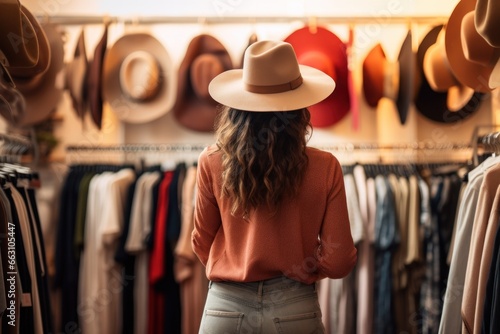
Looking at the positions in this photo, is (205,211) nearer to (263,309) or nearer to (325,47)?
(263,309)

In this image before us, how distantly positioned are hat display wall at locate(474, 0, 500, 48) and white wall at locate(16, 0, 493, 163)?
6.19 feet

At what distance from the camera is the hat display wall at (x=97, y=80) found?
330 centimetres

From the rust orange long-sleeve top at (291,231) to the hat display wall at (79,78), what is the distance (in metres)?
1.89

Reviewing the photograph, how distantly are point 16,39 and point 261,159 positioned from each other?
0.97 metres

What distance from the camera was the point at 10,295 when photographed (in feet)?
6.25

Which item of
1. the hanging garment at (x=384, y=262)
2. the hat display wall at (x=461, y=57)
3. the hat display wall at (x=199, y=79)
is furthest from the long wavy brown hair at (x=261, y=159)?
the hat display wall at (x=199, y=79)

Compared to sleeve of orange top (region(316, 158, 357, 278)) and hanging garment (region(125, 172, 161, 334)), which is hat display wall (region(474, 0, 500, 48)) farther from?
hanging garment (region(125, 172, 161, 334))

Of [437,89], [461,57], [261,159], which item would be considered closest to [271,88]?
[261,159]

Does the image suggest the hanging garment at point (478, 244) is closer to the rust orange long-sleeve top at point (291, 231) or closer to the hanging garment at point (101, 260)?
the rust orange long-sleeve top at point (291, 231)

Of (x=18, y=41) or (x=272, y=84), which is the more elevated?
(x=18, y=41)

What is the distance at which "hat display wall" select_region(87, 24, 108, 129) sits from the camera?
3301 millimetres

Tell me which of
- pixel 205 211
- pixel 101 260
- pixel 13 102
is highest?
pixel 13 102

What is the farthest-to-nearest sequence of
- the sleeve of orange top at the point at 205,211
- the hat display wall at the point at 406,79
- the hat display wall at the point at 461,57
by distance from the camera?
the hat display wall at the point at 406,79, the hat display wall at the point at 461,57, the sleeve of orange top at the point at 205,211

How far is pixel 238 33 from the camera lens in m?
3.92
